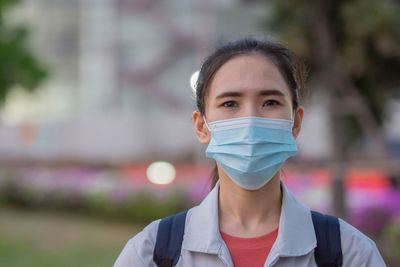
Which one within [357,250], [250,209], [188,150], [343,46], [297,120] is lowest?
[357,250]

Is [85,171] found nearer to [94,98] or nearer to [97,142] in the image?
[97,142]

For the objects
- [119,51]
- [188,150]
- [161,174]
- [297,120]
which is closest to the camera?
[297,120]

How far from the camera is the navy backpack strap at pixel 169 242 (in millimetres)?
Result: 1563

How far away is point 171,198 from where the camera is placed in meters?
9.44

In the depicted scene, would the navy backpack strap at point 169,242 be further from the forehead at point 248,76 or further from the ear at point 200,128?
the forehead at point 248,76

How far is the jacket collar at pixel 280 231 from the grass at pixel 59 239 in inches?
205

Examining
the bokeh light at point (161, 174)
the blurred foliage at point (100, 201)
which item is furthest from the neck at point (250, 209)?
the bokeh light at point (161, 174)

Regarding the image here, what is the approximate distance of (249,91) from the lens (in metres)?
1.62

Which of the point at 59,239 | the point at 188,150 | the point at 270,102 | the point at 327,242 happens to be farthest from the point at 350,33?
the point at 188,150

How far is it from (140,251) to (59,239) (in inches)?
286

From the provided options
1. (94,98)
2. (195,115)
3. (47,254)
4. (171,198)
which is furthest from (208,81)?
(94,98)

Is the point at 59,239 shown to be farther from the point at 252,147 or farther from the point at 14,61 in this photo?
the point at 252,147

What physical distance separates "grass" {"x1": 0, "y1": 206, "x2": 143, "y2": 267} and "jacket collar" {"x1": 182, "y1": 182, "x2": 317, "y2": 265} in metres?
5.22

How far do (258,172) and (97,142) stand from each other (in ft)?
56.5
